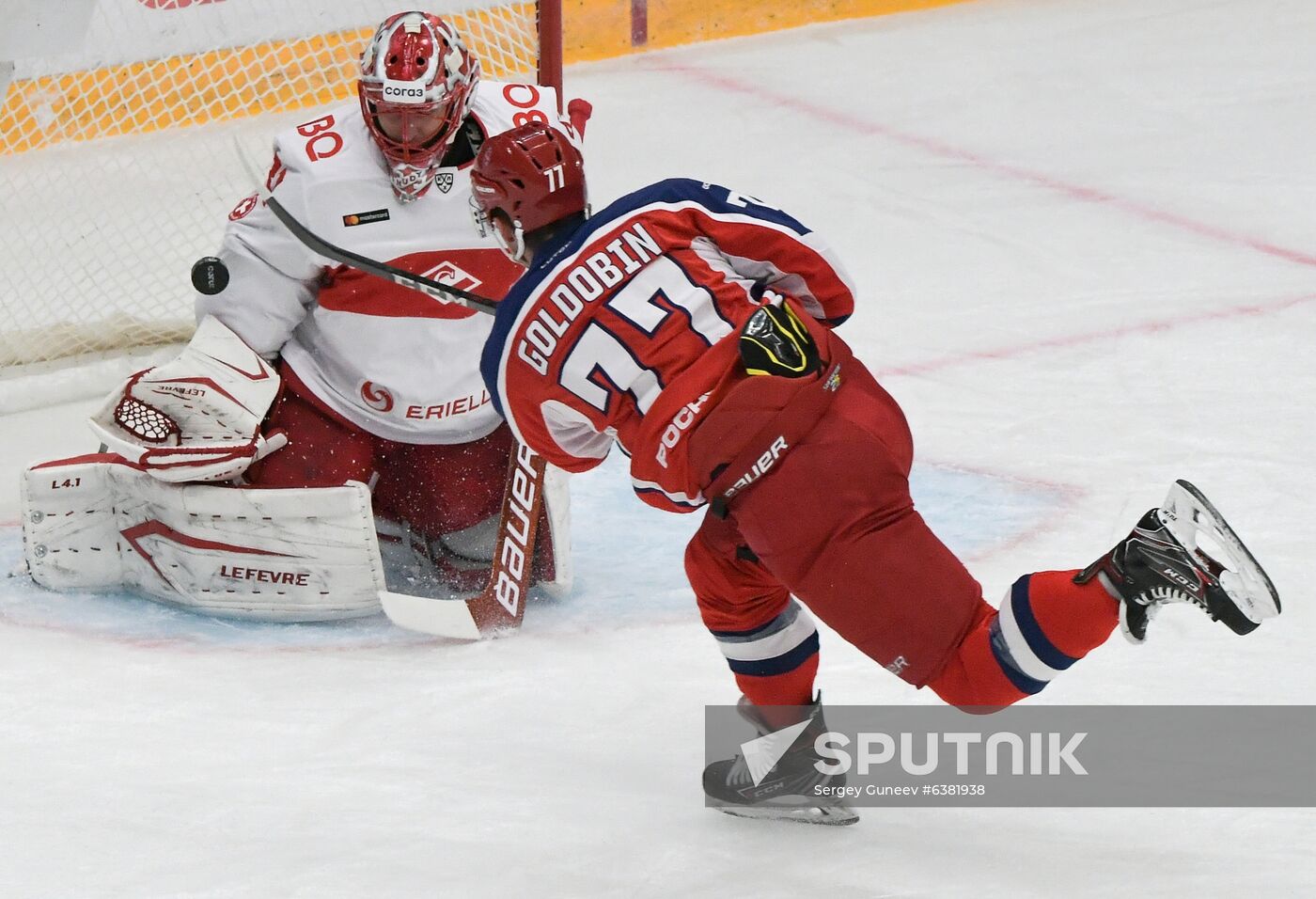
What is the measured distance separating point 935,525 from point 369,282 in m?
1.11

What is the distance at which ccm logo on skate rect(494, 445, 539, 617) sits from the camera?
295 cm

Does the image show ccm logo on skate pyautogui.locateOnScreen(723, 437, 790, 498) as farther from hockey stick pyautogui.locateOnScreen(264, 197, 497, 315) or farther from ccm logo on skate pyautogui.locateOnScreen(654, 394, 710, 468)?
hockey stick pyautogui.locateOnScreen(264, 197, 497, 315)

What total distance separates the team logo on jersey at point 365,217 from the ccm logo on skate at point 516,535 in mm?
434

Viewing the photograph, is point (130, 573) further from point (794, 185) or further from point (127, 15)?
point (794, 185)

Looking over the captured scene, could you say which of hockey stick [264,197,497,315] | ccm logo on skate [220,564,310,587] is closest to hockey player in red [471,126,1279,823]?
hockey stick [264,197,497,315]

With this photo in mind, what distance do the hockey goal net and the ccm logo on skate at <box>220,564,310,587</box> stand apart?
1.35m

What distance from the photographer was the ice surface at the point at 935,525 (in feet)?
7.31

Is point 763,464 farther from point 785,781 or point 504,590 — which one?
point 504,590

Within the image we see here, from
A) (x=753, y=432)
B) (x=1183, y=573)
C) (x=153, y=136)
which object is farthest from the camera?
(x=153, y=136)

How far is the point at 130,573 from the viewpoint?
308 cm

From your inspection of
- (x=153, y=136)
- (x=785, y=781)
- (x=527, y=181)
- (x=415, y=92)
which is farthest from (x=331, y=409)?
(x=153, y=136)

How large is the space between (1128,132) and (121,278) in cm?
302

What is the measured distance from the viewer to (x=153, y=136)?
4359 millimetres

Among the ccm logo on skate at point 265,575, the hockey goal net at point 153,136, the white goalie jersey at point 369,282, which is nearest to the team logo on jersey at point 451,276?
the white goalie jersey at point 369,282
